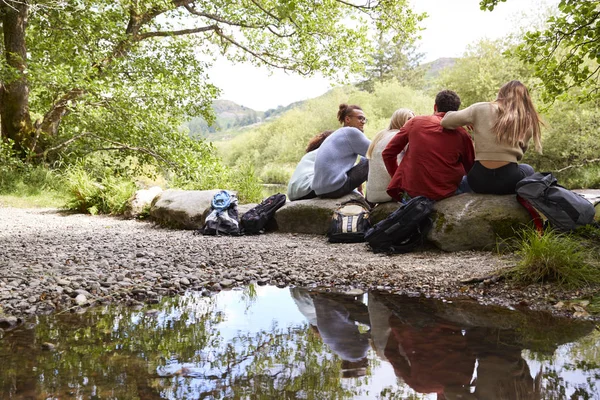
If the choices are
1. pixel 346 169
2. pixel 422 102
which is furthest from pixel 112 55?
pixel 422 102

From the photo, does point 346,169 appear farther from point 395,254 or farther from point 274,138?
point 274,138

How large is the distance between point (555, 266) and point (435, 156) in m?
1.98

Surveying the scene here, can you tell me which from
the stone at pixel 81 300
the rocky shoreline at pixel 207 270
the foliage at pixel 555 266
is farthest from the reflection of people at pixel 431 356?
the stone at pixel 81 300

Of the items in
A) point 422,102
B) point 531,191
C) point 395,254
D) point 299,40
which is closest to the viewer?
point 531,191

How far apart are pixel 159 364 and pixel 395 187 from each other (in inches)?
156

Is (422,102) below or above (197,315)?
above

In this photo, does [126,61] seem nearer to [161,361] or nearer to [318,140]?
[318,140]

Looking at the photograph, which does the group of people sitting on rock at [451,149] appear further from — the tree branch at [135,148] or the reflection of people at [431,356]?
the tree branch at [135,148]

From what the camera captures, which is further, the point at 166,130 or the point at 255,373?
the point at 166,130

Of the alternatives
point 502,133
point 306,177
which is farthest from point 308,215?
point 502,133

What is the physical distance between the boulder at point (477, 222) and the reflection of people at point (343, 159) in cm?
191

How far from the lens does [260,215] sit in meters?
7.32

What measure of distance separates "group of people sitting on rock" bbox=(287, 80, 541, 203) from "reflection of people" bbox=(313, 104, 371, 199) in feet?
0.05

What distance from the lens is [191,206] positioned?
7949 millimetres
